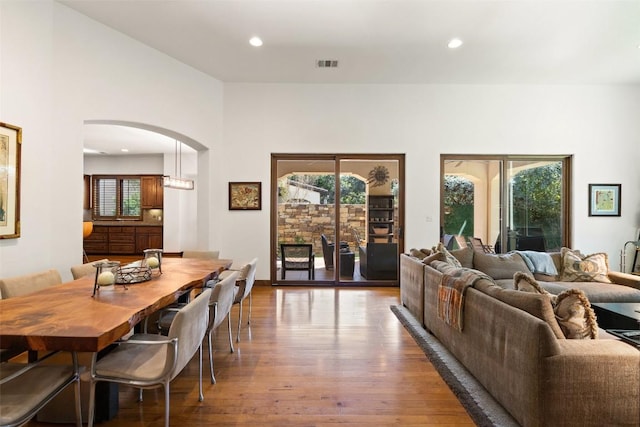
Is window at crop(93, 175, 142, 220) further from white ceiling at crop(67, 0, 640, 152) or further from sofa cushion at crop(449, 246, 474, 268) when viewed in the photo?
sofa cushion at crop(449, 246, 474, 268)

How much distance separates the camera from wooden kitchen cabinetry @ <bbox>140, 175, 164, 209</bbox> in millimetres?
8836

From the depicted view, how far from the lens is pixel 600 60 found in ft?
15.1

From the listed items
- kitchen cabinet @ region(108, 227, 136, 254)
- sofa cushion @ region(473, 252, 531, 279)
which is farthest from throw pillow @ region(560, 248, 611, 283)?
kitchen cabinet @ region(108, 227, 136, 254)

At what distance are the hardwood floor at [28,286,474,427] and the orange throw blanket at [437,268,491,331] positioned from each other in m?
0.46

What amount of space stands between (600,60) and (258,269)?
6.49 m

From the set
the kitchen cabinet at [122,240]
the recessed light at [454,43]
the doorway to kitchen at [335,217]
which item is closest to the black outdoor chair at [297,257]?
the doorway to kitchen at [335,217]

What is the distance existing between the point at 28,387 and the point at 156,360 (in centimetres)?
56

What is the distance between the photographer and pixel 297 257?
572 cm

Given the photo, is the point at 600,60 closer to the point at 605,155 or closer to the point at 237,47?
the point at 605,155

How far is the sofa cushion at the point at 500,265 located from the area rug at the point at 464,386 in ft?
4.76

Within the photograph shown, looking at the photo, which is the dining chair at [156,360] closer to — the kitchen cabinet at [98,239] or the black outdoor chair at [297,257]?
the black outdoor chair at [297,257]

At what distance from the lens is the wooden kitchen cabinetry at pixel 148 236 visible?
341 inches

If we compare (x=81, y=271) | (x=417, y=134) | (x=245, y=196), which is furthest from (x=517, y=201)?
(x=81, y=271)

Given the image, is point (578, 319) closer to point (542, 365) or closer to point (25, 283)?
point (542, 365)
